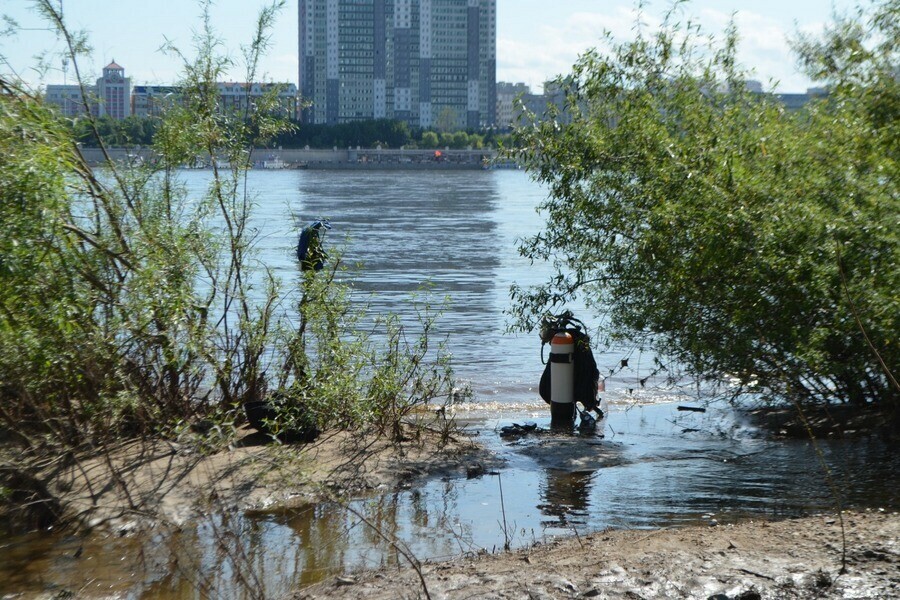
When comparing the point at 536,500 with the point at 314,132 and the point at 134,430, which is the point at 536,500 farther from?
the point at 314,132

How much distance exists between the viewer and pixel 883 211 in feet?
28.2

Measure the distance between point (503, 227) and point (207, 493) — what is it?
43.9 meters

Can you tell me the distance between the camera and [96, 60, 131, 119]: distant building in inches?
412

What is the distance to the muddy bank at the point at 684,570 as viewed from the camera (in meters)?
5.60

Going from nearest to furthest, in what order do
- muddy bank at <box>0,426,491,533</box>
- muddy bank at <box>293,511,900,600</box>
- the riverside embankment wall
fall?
1. muddy bank at <box>293,511,900,600</box>
2. muddy bank at <box>0,426,491,533</box>
3. the riverside embankment wall

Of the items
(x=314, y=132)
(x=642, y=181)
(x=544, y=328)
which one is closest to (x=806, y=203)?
(x=642, y=181)

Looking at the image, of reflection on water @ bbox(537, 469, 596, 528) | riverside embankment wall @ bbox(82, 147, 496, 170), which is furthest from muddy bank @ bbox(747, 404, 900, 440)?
riverside embankment wall @ bbox(82, 147, 496, 170)

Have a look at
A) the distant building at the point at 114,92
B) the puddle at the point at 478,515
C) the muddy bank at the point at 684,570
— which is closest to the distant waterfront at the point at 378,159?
the distant building at the point at 114,92

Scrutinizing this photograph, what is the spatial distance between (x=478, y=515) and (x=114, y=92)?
6.19m

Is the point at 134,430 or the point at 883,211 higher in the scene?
the point at 883,211

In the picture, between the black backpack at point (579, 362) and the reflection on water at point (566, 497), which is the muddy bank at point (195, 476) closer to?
the reflection on water at point (566, 497)

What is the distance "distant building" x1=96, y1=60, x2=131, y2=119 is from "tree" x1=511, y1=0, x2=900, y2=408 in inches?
168

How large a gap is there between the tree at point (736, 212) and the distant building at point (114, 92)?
14.0ft

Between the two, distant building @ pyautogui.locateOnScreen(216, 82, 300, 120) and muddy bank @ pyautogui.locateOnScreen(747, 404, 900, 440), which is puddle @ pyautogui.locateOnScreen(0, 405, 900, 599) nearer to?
muddy bank @ pyautogui.locateOnScreen(747, 404, 900, 440)
